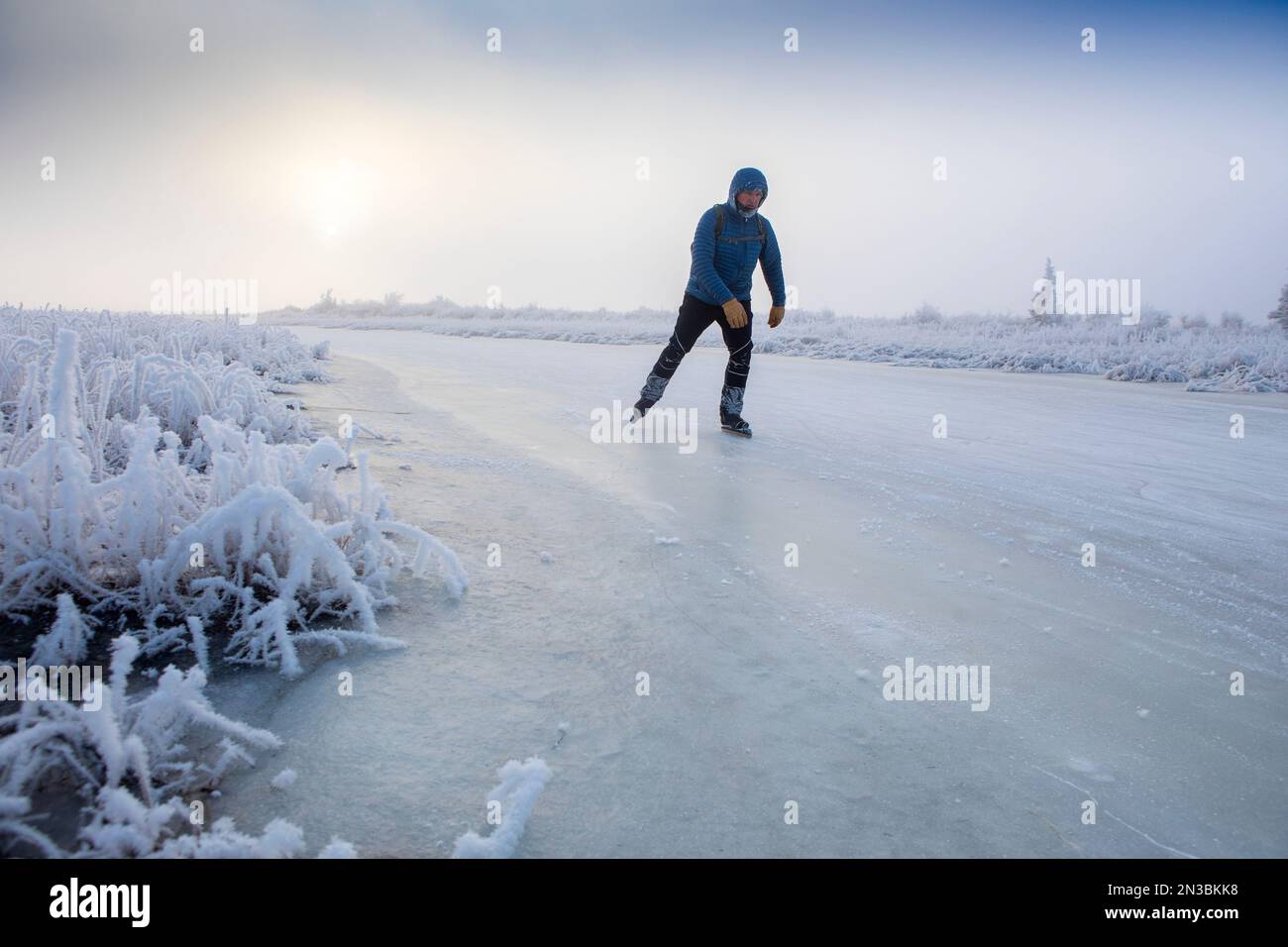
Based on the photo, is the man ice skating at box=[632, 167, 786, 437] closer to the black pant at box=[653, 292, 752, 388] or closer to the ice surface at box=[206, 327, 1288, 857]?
the black pant at box=[653, 292, 752, 388]

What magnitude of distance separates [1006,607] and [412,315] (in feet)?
134

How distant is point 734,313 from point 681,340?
0.52m

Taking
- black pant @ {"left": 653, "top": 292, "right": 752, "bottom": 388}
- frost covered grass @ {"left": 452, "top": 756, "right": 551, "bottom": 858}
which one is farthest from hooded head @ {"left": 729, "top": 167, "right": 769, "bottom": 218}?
frost covered grass @ {"left": 452, "top": 756, "right": 551, "bottom": 858}

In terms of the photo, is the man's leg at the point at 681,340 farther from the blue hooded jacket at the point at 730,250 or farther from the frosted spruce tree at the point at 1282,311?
the frosted spruce tree at the point at 1282,311

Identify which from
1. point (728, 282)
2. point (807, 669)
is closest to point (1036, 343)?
point (728, 282)

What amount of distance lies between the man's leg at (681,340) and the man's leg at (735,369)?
17cm

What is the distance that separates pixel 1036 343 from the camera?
1694 cm

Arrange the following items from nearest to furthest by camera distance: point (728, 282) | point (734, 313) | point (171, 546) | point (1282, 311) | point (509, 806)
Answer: point (509, 806) → point (171, 546) → point (734, 313) → point (728, 282) → point (1282, 311)

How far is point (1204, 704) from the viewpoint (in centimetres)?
154

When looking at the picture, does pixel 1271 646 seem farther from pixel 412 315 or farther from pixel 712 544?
pixel 412 315

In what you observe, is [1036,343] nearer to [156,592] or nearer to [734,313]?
[734,313]

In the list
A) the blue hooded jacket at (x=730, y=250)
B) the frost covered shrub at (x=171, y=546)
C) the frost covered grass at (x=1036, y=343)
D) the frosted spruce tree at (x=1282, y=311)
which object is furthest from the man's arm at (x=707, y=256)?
the frosted spruce tree at (x=1282, y=311)

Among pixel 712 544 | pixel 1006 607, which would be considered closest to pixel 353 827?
pixel 712 544

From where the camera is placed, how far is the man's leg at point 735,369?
4.97m
